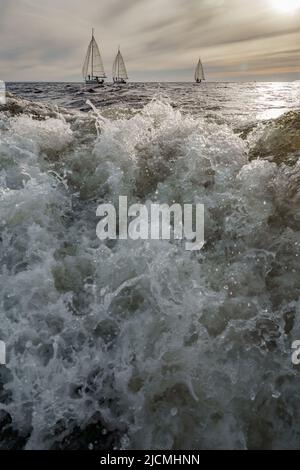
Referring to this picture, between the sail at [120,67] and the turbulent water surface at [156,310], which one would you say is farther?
the sail at [120,67]

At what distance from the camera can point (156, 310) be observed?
3668mm

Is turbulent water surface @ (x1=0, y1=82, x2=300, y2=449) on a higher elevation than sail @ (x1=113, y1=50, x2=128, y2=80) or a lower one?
lower

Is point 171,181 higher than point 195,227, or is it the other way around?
point 171,181

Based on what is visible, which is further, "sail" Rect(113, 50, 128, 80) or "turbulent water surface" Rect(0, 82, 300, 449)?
"sail" Rect(113, 50, 128, 80)

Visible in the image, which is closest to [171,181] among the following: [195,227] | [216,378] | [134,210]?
[134,210]

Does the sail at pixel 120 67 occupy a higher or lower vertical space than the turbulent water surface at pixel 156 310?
higher

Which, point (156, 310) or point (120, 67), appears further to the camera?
point (120, 67)

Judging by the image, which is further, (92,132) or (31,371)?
(92,132)

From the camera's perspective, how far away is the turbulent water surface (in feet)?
9.87

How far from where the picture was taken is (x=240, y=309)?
363cm

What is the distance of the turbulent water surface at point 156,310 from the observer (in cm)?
301
